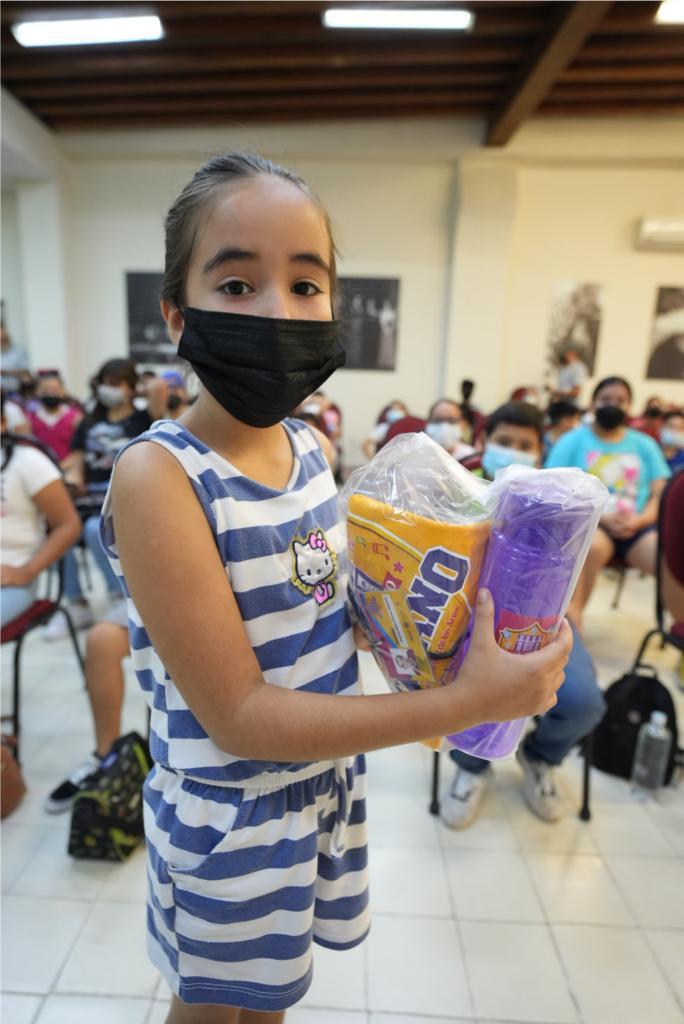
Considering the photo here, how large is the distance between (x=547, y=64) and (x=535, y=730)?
5.01 meters

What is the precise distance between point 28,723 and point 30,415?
3.05 m

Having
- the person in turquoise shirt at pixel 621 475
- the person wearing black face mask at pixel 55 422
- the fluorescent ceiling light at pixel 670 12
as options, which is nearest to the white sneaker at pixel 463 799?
the person in turquoise shirt at pixel 621 475

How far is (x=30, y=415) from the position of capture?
456cm

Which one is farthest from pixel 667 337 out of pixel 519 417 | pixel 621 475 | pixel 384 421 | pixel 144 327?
pixel 144 327

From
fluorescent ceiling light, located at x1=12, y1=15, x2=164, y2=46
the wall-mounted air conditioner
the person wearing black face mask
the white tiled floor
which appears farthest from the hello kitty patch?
the wall-mounted air conditioner

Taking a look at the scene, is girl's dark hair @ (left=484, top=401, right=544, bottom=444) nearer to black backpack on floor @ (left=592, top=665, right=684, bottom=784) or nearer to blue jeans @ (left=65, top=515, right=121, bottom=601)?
black backpack on floor @ (left=592, top=665, right=684, bottom=784)

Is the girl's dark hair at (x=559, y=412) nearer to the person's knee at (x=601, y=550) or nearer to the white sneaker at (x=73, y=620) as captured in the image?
the person's knee at (x=601, y=550)

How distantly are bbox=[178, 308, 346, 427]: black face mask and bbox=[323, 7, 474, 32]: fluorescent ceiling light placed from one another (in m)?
4.79

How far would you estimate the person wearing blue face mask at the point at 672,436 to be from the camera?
4148 mm

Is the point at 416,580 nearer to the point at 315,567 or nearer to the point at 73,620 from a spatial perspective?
the point at 315,567

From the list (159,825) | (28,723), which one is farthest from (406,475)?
(28,723)

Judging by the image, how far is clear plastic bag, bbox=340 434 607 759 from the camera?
0.61 metres

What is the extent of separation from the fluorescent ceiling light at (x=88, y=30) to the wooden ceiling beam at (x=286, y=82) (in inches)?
29.5

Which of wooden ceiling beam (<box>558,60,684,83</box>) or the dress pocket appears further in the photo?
wooden ceiling beam (<box>558,60,684,83</box>)
